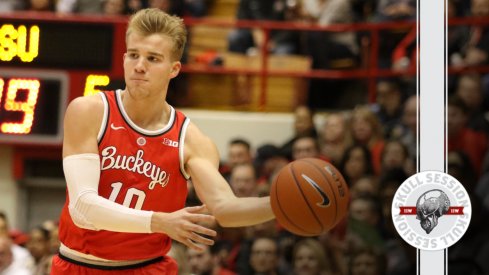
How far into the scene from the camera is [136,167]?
455 cm

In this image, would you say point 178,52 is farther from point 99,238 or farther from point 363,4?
point 363,4

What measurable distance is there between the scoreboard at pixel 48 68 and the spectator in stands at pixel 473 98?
2509mm

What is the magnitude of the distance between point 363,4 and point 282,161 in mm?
→ 2274

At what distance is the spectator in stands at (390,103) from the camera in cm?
882

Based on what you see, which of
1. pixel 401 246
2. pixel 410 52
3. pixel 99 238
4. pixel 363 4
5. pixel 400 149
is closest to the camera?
pixel 99 238

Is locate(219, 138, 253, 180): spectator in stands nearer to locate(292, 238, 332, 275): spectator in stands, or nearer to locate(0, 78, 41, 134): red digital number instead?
locate(292, 238, 332, 275): spectator in stands

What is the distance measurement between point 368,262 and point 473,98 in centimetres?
152

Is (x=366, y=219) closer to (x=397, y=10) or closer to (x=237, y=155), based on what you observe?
(x=237, y=155)

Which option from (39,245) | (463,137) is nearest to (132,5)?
(39,245)

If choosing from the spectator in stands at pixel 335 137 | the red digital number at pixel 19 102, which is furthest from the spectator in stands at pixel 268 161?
the red digital number at pixel 19 102

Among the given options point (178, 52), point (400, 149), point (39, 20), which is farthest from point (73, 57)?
point (178, 52)

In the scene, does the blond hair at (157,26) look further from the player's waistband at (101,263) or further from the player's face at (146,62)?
the player's waistband at (101,263)

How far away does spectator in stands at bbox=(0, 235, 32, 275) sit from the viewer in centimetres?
762

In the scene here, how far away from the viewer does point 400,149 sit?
7.90 m
